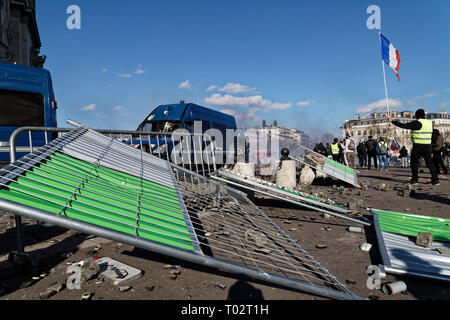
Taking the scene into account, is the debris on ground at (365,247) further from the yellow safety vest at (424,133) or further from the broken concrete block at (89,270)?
the yellow safety vest at (424,133)

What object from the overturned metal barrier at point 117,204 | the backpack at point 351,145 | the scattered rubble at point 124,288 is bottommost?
the scattered rubble at point 124,288

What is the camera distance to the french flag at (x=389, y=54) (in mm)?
10749

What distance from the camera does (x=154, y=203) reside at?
2633mm

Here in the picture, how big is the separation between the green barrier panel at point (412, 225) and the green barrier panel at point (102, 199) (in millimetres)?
3135

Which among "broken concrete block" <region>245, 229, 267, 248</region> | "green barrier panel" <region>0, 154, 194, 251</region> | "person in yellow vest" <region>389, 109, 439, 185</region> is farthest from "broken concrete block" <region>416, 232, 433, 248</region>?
"person in yellow vest" <region>389, 109, 439, 185</region>

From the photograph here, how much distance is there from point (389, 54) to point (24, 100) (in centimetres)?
1207

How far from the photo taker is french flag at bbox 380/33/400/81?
10.7m

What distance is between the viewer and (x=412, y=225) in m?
4.23

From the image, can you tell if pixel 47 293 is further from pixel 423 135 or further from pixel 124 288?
pixel 423 135

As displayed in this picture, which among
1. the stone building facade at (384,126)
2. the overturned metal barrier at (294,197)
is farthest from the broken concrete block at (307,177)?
the stone building facade at (384,126)

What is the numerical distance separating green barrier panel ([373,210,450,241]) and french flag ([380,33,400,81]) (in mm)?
7902

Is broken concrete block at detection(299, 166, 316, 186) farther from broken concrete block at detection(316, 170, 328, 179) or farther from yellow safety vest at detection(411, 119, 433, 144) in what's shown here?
yellow safety vest at detection(411, 119, 433, 144)

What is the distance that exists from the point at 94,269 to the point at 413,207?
627 centimetres
